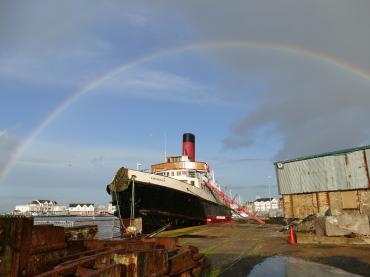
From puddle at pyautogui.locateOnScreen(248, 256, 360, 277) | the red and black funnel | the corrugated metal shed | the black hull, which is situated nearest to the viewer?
puddle at pyautogui.locateOnScreen(248, 256, 360, 277)

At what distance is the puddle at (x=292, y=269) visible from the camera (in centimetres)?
1022

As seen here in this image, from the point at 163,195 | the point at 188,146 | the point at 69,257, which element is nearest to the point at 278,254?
the point at 69,257

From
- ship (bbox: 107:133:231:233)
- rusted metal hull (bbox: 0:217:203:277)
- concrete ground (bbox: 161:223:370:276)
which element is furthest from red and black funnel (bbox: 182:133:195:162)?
rusted metal hull (bbox: 0:217:203:277)

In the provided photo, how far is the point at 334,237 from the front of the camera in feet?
55.8

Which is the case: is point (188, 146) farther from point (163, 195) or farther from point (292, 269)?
point (292, 269)

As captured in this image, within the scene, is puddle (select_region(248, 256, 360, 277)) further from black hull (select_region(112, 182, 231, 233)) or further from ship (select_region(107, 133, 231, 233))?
black hull (select_region(112, 182, 231, 233))

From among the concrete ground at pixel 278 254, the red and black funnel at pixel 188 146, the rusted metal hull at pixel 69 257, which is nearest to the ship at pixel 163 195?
the red and black funnel at pixel 188 146

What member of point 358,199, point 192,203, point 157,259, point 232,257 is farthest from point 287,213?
point 157,259

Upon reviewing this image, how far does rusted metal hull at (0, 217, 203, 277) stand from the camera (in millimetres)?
4973

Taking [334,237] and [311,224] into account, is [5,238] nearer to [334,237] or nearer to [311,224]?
[334,237]

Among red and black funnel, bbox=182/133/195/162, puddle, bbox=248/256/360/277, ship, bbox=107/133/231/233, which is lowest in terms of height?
puddle, bbox=248/256/360/277

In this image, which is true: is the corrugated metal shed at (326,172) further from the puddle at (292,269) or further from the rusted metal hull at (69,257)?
the rusted metal hull at (69,257)

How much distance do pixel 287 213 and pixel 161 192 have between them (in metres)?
14.1

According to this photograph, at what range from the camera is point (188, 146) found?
42.8 metres
